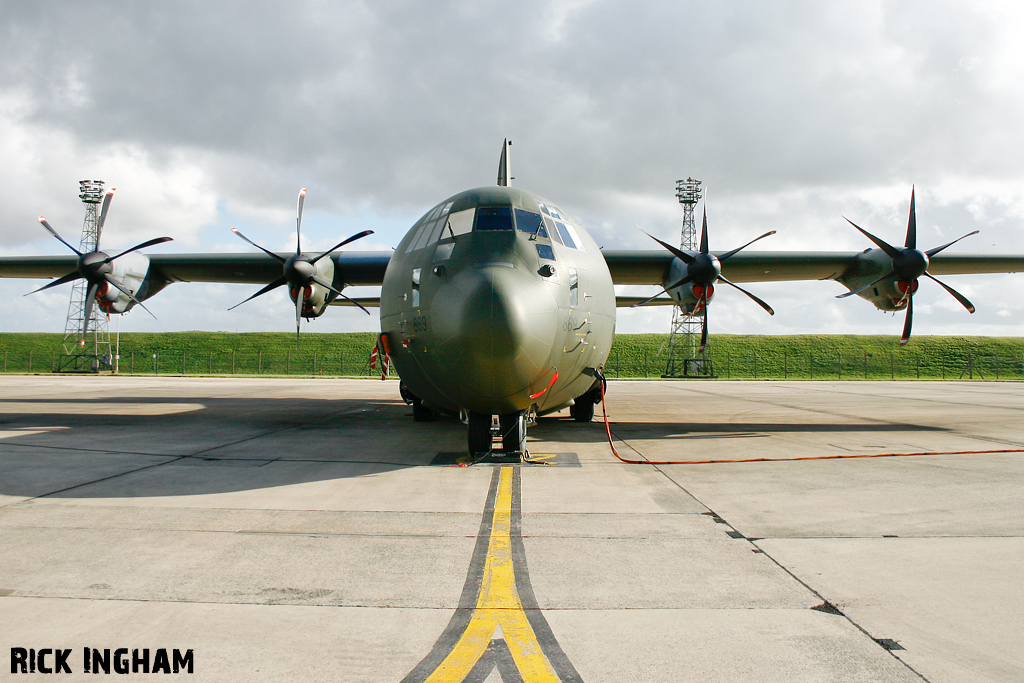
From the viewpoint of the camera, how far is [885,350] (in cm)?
5672

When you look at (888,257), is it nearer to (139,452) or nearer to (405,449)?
(405,449)

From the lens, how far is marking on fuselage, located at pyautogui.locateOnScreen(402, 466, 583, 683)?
264 centimetres

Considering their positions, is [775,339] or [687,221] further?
[775,339]

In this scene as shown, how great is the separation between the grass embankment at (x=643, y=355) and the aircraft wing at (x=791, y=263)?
31.3 meters

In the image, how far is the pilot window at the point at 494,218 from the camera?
25.6ft

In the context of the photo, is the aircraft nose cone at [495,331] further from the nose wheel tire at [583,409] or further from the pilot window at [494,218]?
the nose wheel tire at [583,409]

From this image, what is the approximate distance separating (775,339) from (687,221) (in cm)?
1637

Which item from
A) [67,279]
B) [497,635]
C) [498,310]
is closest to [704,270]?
[498,310]

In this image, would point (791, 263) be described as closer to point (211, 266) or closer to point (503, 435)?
point (503, 435)

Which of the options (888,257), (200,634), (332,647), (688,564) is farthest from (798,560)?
(888,257)

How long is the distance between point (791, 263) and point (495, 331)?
12501 millimetres

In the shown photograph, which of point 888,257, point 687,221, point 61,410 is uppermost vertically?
point 687,221

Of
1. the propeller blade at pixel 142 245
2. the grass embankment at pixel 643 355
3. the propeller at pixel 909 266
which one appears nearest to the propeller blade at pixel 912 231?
the propeller at pixel 909 266

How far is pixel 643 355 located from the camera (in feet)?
180
